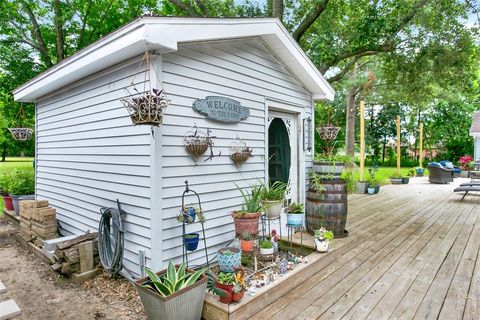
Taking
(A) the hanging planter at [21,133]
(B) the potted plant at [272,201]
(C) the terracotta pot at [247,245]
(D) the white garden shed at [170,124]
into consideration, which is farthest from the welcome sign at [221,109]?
(A) the hanging planter at [21,133]

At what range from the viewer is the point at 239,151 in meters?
3.61

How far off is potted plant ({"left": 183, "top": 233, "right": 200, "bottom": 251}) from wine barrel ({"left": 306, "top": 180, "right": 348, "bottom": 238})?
1.95 metres

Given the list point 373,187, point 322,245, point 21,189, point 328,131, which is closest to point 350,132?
point 373,187

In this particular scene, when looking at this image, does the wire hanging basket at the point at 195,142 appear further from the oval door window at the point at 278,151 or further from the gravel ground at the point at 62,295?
the oval door window at the point at 278,151

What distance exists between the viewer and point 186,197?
303 cm

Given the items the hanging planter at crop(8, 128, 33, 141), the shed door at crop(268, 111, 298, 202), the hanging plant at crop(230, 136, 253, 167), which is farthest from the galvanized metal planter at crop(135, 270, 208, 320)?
the hanging planter at crop(8, 128, 33, 141)

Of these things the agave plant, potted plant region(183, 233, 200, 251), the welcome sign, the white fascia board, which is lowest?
the agave plant

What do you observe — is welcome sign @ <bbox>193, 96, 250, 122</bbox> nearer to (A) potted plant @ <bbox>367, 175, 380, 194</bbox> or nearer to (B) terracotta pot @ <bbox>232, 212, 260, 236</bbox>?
(B) terracotta pot @ <bbox>232, 212, 260, 236</bbox>

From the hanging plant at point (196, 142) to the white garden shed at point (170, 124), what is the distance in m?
0.07

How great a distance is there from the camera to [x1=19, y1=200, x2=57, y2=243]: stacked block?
13.9 ft

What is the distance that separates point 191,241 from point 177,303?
805 mm

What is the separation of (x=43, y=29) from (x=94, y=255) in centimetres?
1040

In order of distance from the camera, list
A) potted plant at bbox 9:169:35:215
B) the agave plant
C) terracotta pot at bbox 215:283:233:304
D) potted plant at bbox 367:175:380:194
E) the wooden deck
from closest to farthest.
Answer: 1. the agave plant
2. terracotta pot at bbox 215:283:233:304
3. the wooden deck
4. potted plant at bbox 9:169:35:215
5. potted plant at bbox 367:175:380:194

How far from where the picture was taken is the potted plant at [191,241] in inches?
112
